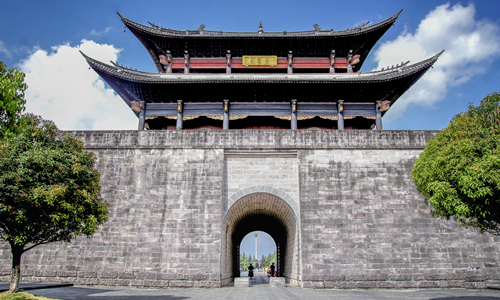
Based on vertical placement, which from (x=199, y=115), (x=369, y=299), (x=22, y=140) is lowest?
(x=369, y=299)

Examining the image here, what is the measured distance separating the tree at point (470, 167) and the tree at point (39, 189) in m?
9.33

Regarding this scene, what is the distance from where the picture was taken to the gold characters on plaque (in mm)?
19766

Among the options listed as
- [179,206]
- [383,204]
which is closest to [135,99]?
[179,206]

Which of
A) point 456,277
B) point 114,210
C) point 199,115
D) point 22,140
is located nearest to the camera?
point 22,140

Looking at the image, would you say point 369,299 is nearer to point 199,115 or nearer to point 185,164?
point 185,164

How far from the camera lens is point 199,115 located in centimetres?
1819

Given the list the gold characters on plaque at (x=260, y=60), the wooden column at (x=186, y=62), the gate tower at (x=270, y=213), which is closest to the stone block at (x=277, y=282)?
the gate tower at (x=270, y=213)

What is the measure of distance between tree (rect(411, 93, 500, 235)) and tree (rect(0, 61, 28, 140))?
9.72m

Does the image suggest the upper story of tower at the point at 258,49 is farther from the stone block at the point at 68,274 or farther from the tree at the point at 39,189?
the stone block at the point at 68,274

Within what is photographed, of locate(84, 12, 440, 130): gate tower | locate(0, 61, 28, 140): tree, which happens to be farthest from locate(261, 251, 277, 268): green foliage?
locate(0, 61, 28, 140): tree

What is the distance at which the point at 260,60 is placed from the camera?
19.8 meters

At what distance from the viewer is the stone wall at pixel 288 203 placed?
11922 mm

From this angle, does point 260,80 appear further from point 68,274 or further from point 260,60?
point 68,274

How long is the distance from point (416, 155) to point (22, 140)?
47.4 ft
